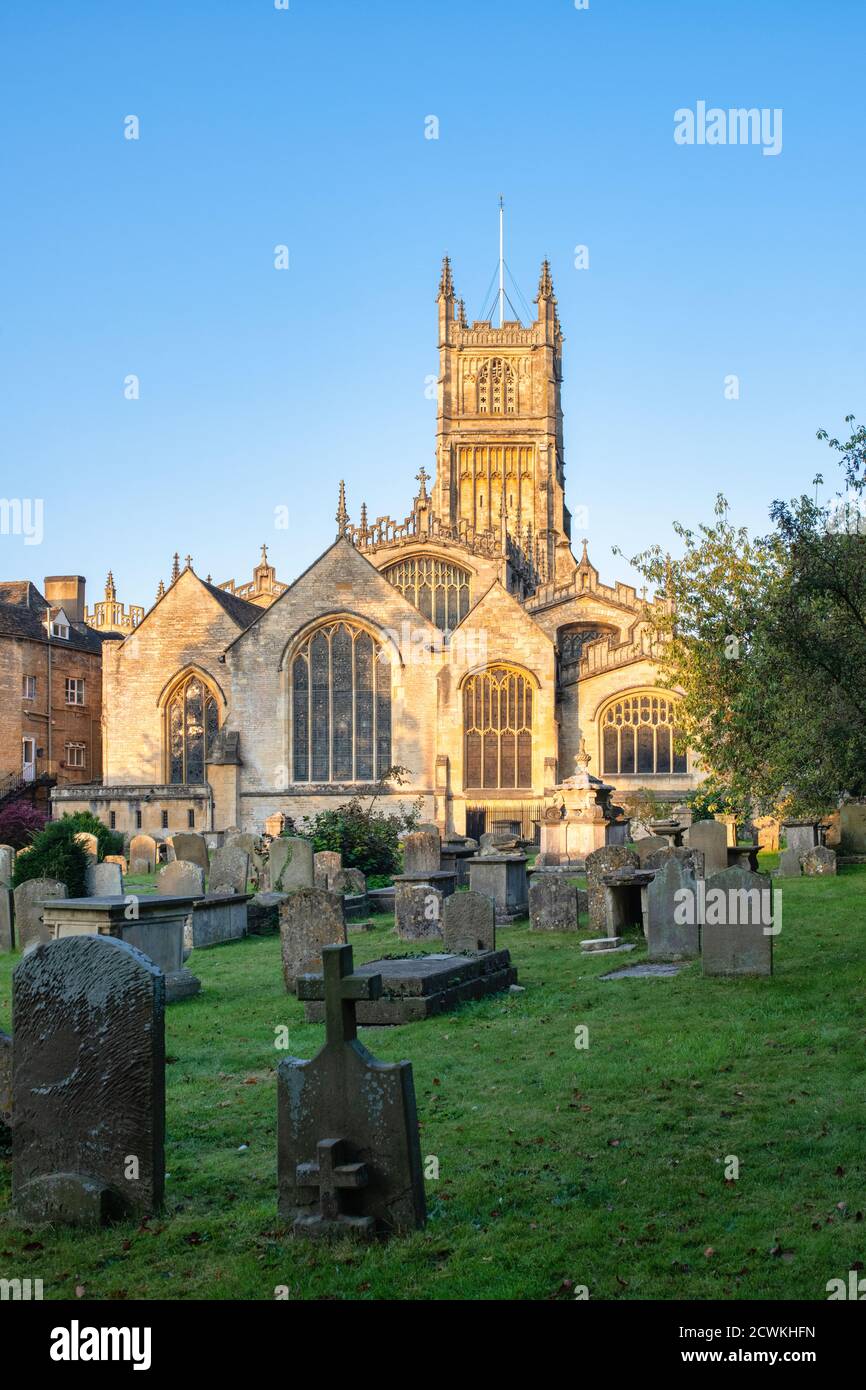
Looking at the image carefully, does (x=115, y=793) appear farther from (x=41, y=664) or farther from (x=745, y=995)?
(x=745, y=995)

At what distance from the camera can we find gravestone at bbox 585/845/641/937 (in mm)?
17391

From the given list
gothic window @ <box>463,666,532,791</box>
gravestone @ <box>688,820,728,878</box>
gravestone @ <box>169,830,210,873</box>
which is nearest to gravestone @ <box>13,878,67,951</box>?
gravestone @ <box>169,830,210,873</box>

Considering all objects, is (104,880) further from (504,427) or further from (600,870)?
(504,427)

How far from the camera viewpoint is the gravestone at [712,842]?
19672 mm

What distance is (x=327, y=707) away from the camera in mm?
41562

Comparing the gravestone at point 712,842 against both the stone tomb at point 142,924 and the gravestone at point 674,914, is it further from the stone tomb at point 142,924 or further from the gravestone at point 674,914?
the stone tomb at point 142,924

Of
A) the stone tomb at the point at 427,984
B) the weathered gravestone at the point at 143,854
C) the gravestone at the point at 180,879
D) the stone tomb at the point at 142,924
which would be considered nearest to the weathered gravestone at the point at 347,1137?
the stone tomb at the point at 427,984

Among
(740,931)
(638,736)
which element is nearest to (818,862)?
(740,931)

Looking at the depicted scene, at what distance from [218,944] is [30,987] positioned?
11.9m

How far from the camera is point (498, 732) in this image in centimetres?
4088

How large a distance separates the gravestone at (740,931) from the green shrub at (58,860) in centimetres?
1145

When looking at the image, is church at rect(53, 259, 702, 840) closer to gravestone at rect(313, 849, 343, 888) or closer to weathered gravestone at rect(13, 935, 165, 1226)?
gravestone at rect(313, 849, 343, 888)

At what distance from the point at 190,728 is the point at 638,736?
51.9ft

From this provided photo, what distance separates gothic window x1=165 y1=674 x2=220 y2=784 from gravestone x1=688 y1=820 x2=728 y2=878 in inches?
1053
